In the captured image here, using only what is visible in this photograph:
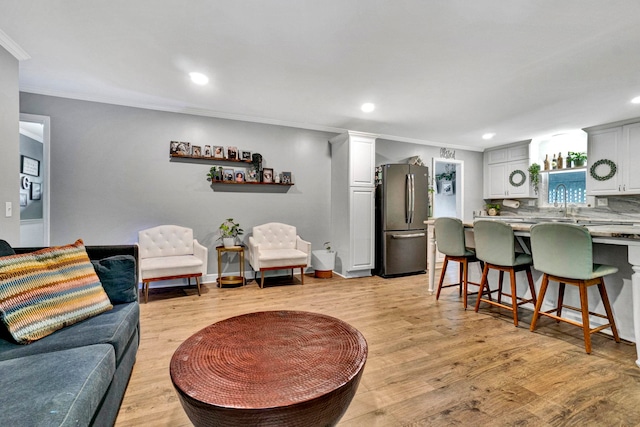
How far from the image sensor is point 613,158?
4.53 metres

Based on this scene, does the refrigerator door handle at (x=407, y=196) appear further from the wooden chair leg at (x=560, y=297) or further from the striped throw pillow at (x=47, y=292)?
the striped throw pillow at (x=47, y=292)

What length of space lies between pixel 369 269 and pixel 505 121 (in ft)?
10.3

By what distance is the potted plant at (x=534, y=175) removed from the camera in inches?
219

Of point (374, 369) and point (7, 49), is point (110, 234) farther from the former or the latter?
point (374, 369)

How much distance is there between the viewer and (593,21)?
84.0 inches

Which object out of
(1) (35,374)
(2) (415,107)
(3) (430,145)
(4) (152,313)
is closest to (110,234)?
(4) (152,313)

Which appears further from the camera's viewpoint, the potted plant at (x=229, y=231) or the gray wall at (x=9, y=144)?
the potted plant at (x=229, y=231)

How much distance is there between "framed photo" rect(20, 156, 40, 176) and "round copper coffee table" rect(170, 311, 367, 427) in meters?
4.97

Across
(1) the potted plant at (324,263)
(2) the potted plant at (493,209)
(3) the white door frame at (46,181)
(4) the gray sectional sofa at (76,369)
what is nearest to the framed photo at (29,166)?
(3) the white door frame at (46,181)

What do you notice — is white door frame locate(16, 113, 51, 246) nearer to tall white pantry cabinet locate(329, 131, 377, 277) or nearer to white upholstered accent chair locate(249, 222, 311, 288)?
white upholstered accent chair locate(249, 222, 311, 288)

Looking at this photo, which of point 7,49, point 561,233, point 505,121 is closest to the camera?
point 561,233

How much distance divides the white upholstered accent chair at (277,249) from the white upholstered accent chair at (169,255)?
2.24 feet

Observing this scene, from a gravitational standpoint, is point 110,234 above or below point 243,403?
above

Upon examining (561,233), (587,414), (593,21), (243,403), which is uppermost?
(593,21)
